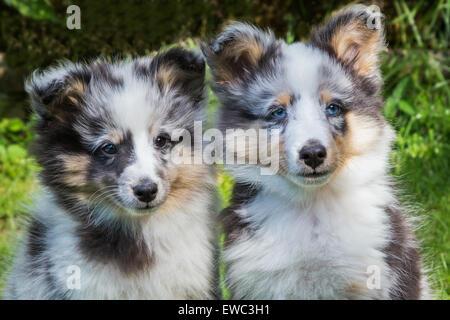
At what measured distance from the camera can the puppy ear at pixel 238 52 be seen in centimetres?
424

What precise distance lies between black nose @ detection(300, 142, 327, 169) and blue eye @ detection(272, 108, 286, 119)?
0.32m

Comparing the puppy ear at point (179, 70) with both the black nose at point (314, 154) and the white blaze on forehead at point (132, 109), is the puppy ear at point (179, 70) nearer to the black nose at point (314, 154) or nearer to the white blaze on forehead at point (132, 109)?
the white blaze on forehead at point (132, 109)

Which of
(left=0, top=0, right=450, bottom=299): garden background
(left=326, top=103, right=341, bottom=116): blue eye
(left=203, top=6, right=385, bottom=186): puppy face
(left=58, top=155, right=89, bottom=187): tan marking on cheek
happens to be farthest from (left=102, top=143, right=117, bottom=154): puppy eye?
(left=0, top=0, right=450, bottom=299): garden background

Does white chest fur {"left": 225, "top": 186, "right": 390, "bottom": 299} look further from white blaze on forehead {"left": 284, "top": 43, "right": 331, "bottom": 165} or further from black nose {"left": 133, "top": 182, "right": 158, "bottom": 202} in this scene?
black nose {"left": 133, "top": 182, "right": 158, "bottom": 202}

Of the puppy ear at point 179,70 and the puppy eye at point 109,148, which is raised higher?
the puppy ear at point 179,70

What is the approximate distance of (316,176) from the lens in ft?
12.7

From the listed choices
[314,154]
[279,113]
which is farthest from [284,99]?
[314,154]

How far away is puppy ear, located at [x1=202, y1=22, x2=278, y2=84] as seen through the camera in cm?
424

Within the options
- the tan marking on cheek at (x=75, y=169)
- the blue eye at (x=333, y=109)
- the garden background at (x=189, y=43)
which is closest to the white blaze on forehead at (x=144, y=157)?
the tan marking on cheek at (x=75, y=169)

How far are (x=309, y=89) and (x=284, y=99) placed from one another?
151 mm

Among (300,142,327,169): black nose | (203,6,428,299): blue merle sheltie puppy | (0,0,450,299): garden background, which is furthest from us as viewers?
(0,0,450,299): garden background

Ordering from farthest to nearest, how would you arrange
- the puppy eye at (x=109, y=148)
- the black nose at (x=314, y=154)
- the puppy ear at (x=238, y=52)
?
the puppy ear at (x=238, y=52)
the puppy eye at (x=109, y=148)
the black nose at (x=314, y=154)

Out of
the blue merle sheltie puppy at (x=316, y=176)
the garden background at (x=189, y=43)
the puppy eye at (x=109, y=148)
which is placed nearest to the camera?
the blue merle sheltie puppy at (x=316, y=176)

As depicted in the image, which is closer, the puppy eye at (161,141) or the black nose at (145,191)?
the black nose at (145,191)
